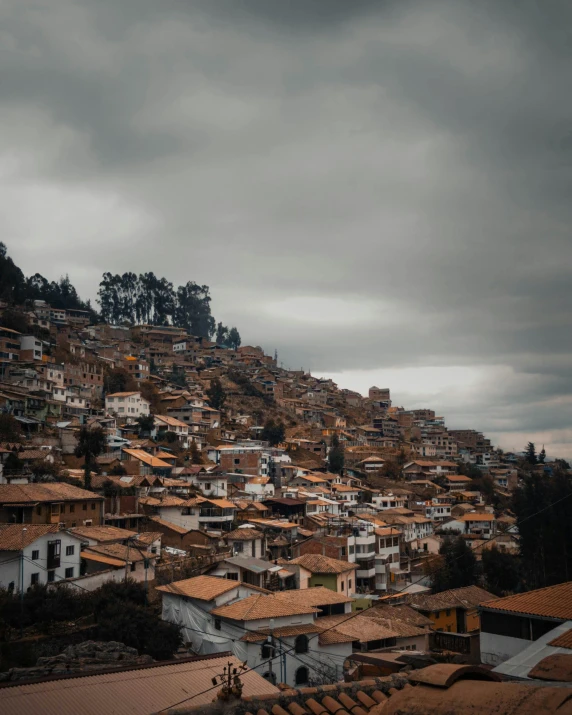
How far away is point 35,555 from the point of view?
2670 centimetres

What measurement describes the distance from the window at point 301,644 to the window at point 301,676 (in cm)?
60

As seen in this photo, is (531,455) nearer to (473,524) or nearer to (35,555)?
(473,524)

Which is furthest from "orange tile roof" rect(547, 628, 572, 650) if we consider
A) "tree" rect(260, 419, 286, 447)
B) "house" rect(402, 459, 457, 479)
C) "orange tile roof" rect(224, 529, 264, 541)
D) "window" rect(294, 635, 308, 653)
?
"house" rect(402, 459, 457, 479)

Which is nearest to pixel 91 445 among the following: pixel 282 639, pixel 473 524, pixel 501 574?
pixel 282 639

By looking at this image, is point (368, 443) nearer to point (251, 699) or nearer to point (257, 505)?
point (257, 505)

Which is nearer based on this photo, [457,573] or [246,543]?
[246,543]

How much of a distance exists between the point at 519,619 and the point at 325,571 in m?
21.5

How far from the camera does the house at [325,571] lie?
35.4m

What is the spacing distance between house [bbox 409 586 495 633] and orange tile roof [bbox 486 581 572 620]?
18849mm

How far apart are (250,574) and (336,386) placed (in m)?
108

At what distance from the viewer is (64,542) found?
28.4 meters

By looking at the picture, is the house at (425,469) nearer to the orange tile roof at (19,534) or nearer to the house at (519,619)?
the orange tile roof at (19,534)

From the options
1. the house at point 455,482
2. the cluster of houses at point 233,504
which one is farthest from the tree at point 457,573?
the house at point 455,482

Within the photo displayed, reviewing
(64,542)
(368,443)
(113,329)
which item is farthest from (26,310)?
(64,542)
